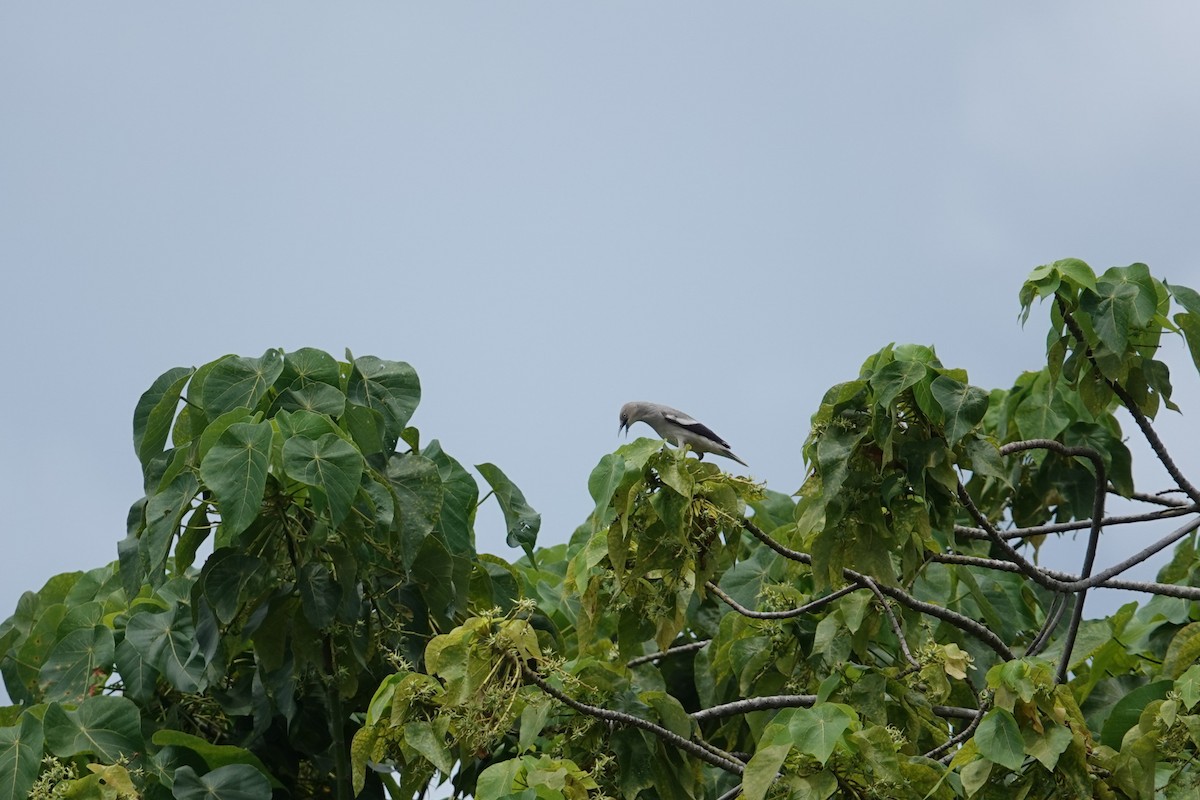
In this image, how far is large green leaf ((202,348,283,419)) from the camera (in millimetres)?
6395

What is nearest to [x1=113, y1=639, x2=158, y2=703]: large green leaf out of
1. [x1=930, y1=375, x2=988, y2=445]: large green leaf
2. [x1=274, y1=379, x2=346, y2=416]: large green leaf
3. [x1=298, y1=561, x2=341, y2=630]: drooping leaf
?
[x1=298, y1=561, x2=341, y2=630]: drooping leaf

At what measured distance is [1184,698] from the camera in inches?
179

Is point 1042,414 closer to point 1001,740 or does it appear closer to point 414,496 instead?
point 414,496

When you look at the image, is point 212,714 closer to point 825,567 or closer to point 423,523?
point 423,523

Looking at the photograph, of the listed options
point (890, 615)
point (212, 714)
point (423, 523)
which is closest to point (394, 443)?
point (423, 523)

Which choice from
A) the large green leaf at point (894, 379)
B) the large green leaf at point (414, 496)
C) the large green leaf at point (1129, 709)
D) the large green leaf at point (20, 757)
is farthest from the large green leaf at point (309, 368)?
the large green leaf at point (1129, 709)

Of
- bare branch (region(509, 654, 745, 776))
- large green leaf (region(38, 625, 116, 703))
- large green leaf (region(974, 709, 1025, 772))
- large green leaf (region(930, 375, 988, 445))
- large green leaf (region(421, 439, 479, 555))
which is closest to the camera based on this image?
large green leaf (region(974, 709, 1025, 772))

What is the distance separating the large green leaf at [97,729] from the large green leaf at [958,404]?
11.8ft

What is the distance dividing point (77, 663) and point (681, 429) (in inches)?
125

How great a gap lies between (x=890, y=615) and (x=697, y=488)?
1.13 meters

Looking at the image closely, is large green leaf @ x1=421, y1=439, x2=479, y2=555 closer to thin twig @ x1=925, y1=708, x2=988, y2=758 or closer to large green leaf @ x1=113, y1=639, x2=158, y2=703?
large green leaf @ x1=113, y1=639, x2=158, y2=703

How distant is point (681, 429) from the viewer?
7539 millimetres

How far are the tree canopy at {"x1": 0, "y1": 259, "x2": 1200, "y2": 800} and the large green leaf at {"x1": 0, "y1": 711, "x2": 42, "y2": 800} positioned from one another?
10 millimetres

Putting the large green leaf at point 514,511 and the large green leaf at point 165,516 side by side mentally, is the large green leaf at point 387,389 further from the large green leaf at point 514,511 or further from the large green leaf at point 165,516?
the large green leaf at point 165,516
